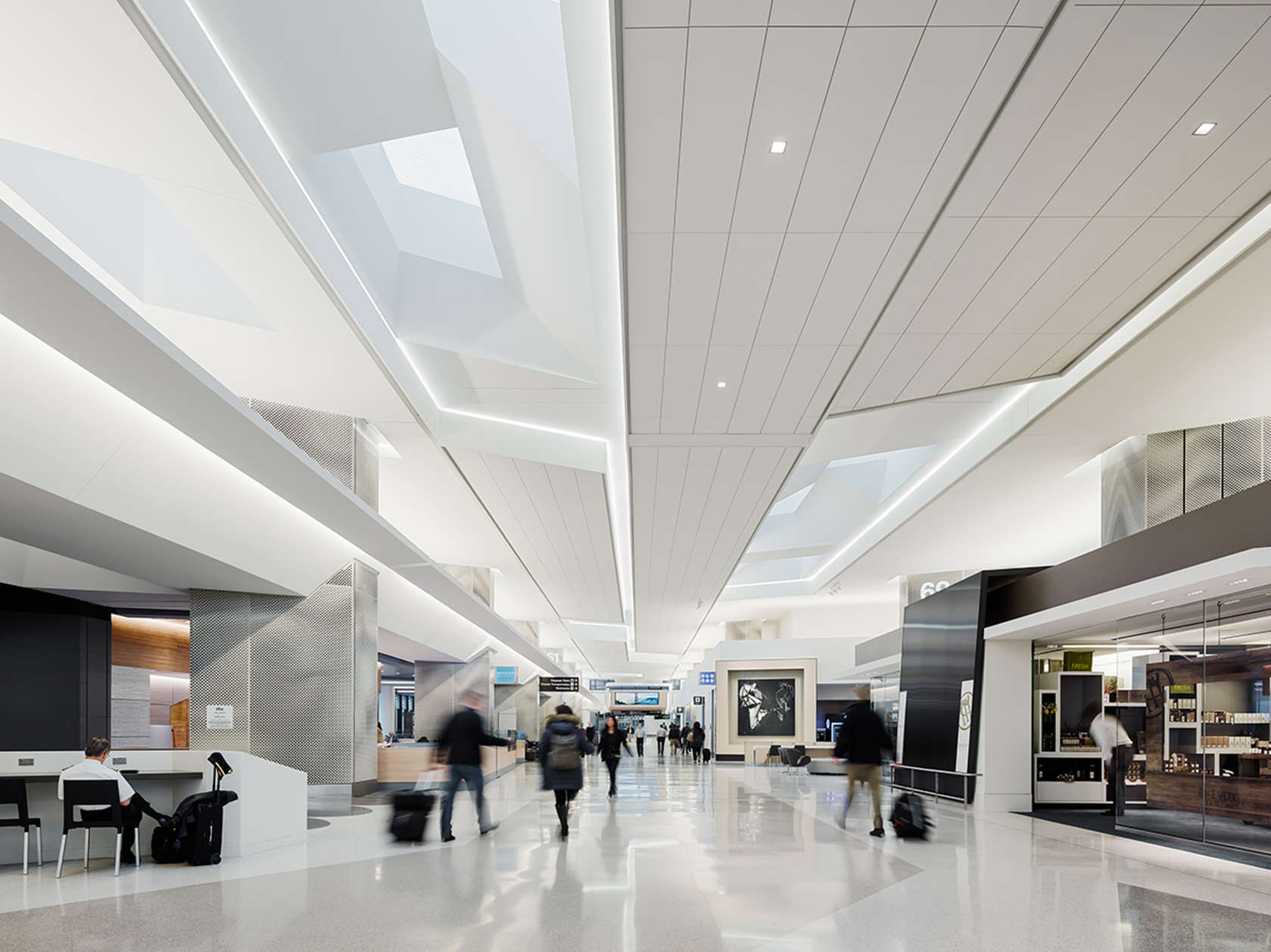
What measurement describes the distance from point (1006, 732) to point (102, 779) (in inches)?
471

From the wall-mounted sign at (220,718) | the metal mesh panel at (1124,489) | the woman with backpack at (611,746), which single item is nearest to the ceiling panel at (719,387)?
the metal mesh panel at (1124,489)

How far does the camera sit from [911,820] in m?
10.8

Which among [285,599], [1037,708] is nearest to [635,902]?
[285,599]

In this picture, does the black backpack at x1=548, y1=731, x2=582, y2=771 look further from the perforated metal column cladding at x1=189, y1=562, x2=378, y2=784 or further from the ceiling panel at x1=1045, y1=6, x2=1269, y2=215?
the ceiling panel at x1=1045, y1=6, x2=1269, y2=215

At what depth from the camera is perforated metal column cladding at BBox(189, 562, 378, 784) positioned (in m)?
14.1

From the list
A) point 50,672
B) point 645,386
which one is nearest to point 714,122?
point 645,386

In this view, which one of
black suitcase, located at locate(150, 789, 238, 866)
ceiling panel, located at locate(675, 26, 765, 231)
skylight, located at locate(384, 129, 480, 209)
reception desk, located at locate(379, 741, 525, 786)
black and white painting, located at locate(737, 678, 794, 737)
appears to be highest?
skylight, located at locate(384, 129, 480, 209)

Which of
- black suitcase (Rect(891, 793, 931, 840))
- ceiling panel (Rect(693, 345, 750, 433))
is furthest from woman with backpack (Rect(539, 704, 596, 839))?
ceiling panel (Rect(693, 345, 750, 433))

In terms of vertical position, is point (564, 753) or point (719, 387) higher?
point (719, 387)

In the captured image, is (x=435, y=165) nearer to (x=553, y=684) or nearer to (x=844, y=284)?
(x=844, y=284)

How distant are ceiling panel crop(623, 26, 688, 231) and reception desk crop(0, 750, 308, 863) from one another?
6.42 m

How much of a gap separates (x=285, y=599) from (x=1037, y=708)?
1088 centimetres

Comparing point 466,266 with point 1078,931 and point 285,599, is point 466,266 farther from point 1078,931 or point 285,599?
point 1078,931

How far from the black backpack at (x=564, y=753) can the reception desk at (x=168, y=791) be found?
281cm
